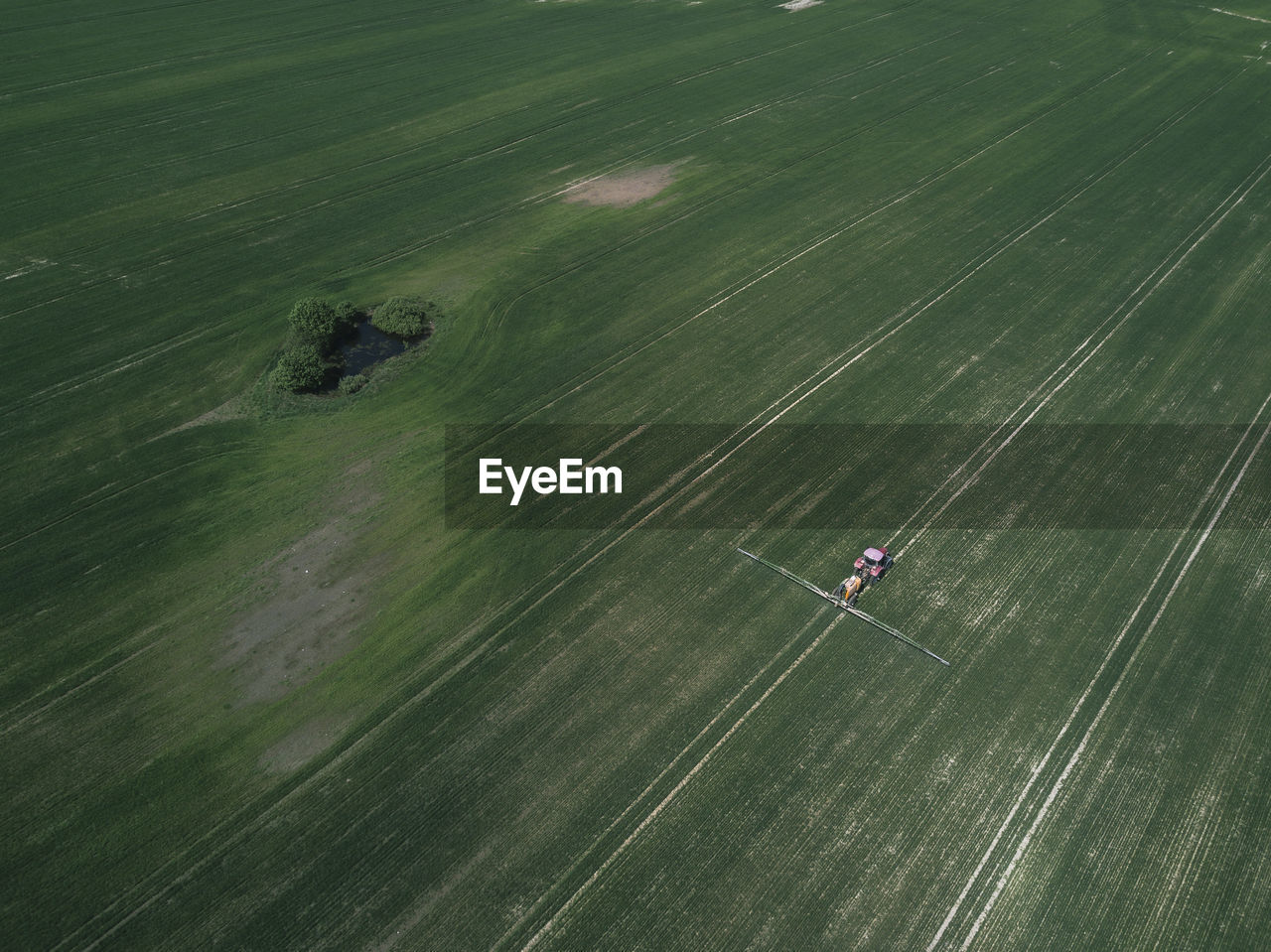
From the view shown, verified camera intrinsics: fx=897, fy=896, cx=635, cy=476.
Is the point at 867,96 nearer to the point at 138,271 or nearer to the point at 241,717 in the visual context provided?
the point at 138,271

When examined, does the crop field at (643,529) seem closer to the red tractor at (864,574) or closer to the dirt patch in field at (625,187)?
the dirt patch in field at (625,187)

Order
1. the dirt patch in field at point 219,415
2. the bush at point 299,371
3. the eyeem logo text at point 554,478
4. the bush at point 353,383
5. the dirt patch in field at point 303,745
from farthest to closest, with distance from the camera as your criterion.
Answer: the bush at point 353,383, the bush at point 299,371, the dirt patch in field at point 219,415, the eyeem logo text at point 554,478, the dirt patch in field at point 303,745

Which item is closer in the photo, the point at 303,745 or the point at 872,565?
the point at 303,745

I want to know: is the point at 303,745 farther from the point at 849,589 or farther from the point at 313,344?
the point at 313,344

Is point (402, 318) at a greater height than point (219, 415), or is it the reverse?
point (402, 318)

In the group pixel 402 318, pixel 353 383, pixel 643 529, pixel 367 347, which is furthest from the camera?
pixel 402 318

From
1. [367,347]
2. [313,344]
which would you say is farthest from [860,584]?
[313,344]

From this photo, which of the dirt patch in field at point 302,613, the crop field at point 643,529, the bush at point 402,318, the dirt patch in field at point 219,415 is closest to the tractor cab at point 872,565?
the crop field at point 643,529

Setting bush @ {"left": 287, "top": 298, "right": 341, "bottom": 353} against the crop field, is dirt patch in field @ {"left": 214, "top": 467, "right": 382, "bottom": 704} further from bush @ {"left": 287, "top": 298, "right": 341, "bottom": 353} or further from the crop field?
bush @ {"left": 287, "top": 298, "right": 341, "bottom": 353}
